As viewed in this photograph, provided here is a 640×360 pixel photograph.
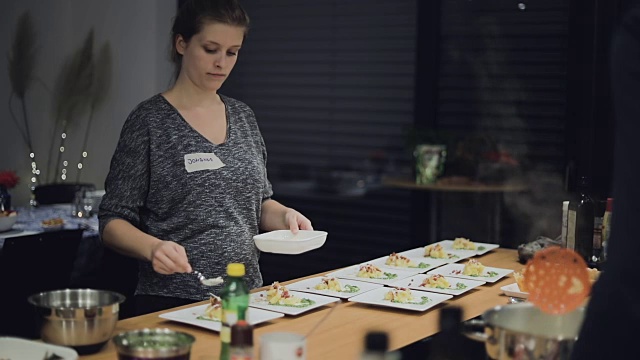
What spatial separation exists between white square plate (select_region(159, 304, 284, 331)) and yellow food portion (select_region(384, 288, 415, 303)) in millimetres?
382

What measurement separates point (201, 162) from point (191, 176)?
58mm

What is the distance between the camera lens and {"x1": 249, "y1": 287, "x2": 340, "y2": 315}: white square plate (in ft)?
8.09

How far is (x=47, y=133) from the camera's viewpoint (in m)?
6.82

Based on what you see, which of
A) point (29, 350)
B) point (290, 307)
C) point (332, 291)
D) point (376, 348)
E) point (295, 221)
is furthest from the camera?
point (295, 221)

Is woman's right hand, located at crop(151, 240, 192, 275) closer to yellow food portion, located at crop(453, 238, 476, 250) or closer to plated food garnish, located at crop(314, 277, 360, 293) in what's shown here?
plated food garnish, located at crop(314, 277, 360, 293)

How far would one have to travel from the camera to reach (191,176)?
2807 millimetres

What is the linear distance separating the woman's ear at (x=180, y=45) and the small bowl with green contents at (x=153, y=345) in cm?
133

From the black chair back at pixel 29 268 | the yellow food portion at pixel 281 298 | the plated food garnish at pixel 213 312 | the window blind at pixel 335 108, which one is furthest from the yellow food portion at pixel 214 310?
the window blind at pixel 335 108

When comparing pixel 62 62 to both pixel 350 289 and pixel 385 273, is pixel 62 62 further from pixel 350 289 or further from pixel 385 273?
pixel 350 289

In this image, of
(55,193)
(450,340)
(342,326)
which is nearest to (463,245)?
(342,326)

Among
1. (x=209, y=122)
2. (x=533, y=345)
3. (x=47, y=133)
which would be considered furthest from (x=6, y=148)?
(x=533, y=345)

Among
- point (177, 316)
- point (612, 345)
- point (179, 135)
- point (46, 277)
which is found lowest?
point (46, 277)

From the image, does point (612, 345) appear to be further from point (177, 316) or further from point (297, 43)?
point (297, 43)

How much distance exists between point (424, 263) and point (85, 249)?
1866 millimetres
